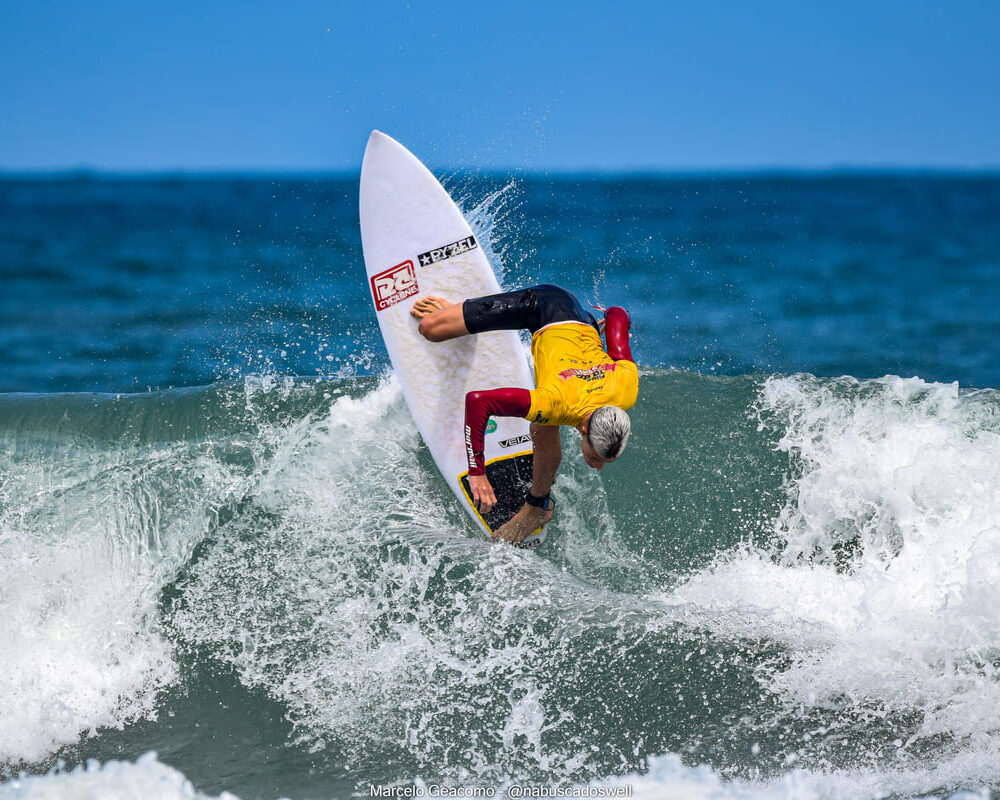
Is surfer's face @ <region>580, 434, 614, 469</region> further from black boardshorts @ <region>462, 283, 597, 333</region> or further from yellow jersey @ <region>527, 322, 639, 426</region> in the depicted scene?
black boardshorts @ <region>462, 283, 597, 333</region>

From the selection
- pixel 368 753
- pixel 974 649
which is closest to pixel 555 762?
pixel 368 753

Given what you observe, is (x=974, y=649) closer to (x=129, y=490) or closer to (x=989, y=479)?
(x=989, y=479)

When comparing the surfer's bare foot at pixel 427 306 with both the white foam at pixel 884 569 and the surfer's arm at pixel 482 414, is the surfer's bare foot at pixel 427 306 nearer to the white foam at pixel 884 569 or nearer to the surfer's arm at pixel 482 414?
the surfer's arm at pixel 482 414

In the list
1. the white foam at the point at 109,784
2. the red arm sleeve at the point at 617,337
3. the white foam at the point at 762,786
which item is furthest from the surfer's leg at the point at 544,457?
the white foam at the point at 109,784

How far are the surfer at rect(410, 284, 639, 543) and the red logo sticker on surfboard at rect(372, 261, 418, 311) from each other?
134 mm

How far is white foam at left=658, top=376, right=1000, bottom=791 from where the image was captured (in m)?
4.04

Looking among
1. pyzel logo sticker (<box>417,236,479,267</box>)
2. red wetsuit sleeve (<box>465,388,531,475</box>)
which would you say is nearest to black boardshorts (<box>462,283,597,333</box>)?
pyzel logo sticker (<box>417,236,479,267</box>)

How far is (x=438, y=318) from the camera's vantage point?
531 cm

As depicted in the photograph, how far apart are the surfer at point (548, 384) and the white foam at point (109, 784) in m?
1.92

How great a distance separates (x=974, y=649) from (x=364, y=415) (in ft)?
12.9

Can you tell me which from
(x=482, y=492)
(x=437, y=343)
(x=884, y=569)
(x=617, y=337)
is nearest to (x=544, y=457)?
(x=482, y=492)

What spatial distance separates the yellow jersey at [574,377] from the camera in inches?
174

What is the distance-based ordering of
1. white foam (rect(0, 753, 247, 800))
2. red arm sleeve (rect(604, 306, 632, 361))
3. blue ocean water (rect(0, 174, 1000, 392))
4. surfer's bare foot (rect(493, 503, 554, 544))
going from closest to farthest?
white foam (rect(0, 753, 247, 800)) < red arm sleeve (rect(604, 306, 632, 361)) < surfer's bare foot (rect(493, 503, 554, 544)) < blue ocean water (rect(0, 174, 1000, 392))

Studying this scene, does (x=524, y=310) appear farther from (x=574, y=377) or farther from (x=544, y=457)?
(x=544, y=457)
